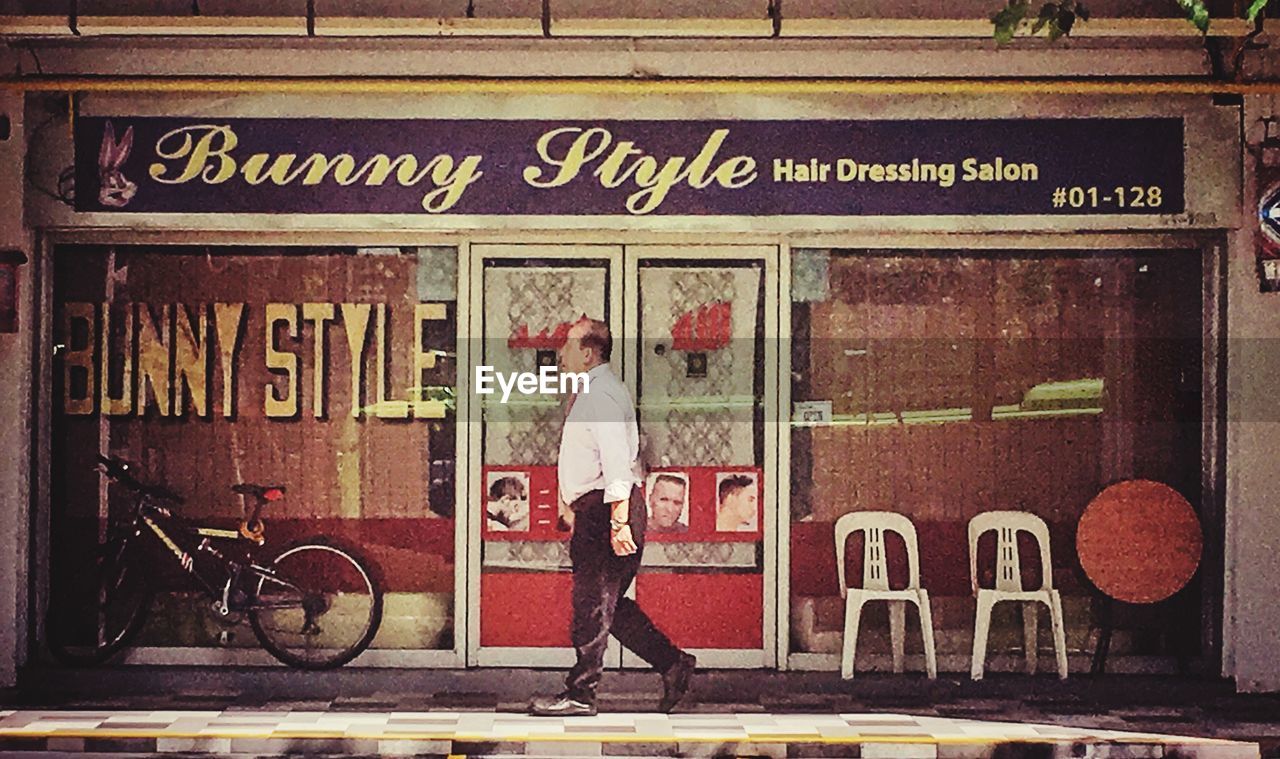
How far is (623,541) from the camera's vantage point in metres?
9.99

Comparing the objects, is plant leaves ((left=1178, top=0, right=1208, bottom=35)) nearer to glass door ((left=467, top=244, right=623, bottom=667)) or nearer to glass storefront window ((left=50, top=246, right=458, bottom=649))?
glass door ((left=467, top=244, right=623, bottom=667))

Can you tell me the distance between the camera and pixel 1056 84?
401 inches

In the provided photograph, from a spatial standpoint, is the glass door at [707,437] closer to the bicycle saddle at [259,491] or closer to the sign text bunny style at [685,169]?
the sign text bunny style at [685,169]

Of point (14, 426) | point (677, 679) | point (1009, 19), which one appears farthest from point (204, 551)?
point (1009, 19)

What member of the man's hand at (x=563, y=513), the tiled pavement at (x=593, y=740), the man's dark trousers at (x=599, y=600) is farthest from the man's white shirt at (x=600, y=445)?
the tiled pavement at (x=593, y=740)

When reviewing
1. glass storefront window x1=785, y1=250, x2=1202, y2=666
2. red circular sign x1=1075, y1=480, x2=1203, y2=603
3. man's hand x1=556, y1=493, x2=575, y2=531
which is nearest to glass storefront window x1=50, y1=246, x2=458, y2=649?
man's hand x1=556, y1=493, x2=575, y2=531

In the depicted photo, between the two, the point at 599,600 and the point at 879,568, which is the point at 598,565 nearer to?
the point at 599,600

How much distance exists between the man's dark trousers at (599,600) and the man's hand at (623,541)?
122 mm

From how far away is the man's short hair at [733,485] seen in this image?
36.0 feet

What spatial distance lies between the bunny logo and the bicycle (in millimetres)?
1862

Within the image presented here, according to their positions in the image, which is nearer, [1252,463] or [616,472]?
[616,472]

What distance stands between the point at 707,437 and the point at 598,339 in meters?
1.09

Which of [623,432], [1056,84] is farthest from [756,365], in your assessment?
[1056,84]

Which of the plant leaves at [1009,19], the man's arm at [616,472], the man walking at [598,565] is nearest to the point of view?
the plant leaves at [1009,19]
